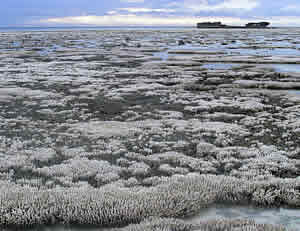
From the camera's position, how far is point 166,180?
10.3m

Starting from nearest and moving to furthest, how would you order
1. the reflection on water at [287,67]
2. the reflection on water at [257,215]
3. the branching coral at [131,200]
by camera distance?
the branching coral at [131,200]
the reflection on water at [257,215]
the reflection on water at [287,67]

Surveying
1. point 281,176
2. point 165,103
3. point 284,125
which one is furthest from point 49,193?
point 165,103

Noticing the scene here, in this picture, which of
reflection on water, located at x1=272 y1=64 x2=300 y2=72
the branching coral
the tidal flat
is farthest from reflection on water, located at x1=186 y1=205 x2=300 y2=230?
reflection on water, located at x1=272 y1=64 x2=300 y2=72

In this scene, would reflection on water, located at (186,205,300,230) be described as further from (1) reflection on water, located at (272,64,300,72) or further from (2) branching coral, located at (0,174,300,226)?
(1) reflection on water, located at (272,64,300,72)

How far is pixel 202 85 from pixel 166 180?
18150 mm

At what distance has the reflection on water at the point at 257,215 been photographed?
837cm

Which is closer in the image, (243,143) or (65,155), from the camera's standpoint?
(65,155)

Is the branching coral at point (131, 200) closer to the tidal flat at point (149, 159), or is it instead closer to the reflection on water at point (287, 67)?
the tidal flat at point (149, 159)

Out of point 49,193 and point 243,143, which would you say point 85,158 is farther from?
point 243,143

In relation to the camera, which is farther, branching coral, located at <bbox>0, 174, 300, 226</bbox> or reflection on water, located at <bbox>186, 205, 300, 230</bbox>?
reflection on water, located at <bbox>186, 205, 300, 230</bbox>

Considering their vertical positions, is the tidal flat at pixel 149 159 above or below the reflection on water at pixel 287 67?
below

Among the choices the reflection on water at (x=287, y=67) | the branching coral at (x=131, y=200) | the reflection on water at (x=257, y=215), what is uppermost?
the reflection on water at (x=287, y=67)

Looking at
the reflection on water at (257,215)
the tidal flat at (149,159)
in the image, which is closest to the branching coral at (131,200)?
the tidal flat at (149,159)

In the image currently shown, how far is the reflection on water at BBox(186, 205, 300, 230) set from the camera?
837cm
